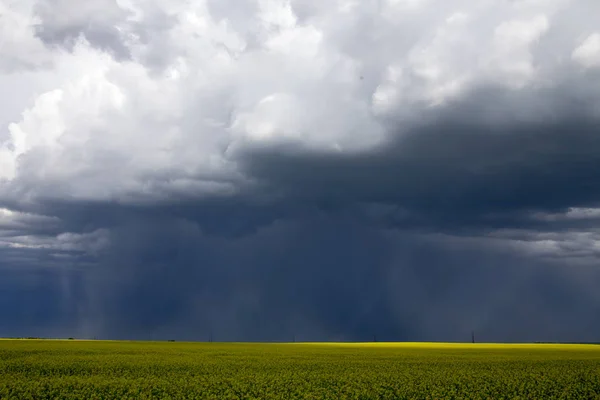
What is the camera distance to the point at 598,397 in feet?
151

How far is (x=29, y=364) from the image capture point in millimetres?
70938

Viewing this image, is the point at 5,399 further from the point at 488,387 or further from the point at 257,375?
the point at 488,387

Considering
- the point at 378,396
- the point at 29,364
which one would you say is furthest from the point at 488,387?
the point at 29,364

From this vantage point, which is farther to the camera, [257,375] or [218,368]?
[218,368]

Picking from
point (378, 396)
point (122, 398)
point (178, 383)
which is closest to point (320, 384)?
point (378, 396)

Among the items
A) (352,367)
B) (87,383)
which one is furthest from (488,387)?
(87,383)

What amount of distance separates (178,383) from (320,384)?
13.5 meters

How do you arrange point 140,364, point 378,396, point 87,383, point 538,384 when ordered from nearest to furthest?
1. point 378,396
2. point 87,383
3. point 538,384
4. point 140,364

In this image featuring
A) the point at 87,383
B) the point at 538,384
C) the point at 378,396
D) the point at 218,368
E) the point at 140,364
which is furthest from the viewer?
the point at 140,364

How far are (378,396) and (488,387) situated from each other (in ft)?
43.1

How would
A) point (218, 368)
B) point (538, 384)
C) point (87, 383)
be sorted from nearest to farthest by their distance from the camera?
point (87, 383)
point (538, 384)
point (218, 368)

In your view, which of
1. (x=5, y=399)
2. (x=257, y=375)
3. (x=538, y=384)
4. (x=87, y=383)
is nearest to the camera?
(x=5, y=399)

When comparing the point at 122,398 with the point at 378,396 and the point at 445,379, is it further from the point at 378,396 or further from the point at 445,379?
the point at 445,379

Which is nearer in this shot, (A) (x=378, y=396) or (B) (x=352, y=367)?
(A) (x=378, y=396)
